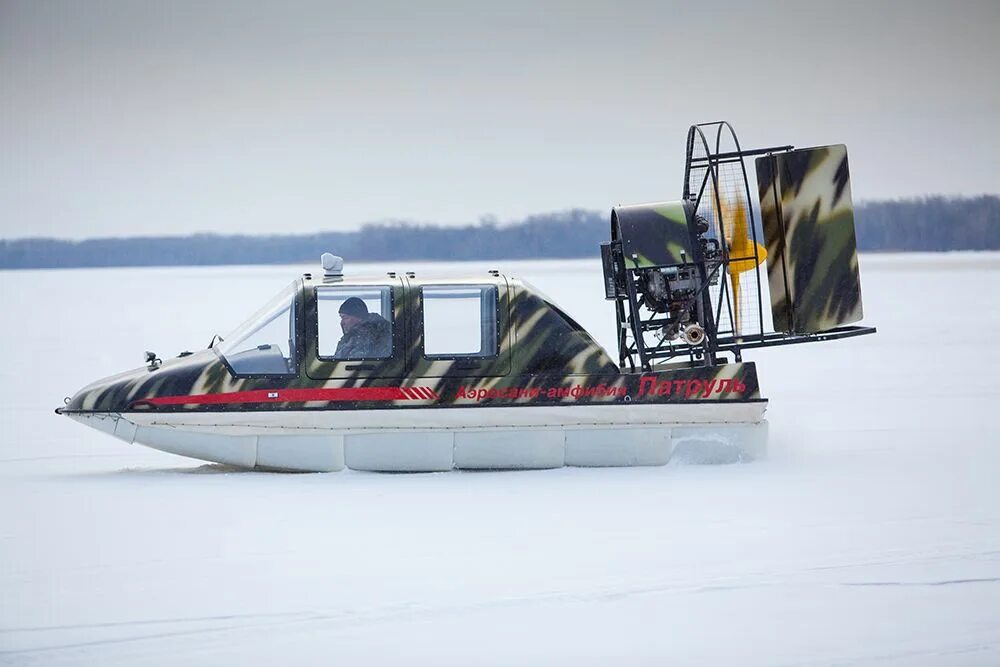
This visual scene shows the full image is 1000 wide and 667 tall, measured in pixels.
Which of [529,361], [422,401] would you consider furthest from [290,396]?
[529,361]

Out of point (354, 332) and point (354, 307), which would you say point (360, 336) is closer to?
point (354, 332)

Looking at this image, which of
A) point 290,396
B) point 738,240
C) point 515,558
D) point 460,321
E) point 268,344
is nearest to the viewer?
point 515,558

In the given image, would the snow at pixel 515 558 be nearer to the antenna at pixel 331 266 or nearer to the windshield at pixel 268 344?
the windshield at pixel 268 344

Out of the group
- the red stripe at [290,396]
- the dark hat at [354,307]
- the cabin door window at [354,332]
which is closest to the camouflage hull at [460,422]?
the red stripe at [290,396]

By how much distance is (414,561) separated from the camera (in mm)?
7711

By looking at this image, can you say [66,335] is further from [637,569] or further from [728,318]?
[637,569]

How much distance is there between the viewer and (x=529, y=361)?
408 inches

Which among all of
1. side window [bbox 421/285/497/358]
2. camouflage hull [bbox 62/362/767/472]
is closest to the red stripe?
camouflage hull [bbox 62/362/767/472]

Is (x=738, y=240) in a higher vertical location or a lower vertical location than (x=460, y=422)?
higher

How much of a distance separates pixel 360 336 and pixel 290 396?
73 cm

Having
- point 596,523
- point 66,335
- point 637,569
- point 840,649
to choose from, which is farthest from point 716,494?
point 66,335

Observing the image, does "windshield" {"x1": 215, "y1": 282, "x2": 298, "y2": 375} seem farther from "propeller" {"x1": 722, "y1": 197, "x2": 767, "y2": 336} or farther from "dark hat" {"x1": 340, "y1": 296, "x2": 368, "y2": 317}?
"propeller" {"x1": 722, "y1": 197, "x2": 767, "y2": 336}

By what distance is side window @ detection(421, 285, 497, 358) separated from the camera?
1028 cm

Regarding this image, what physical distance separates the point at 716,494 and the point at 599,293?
29.3 meters
